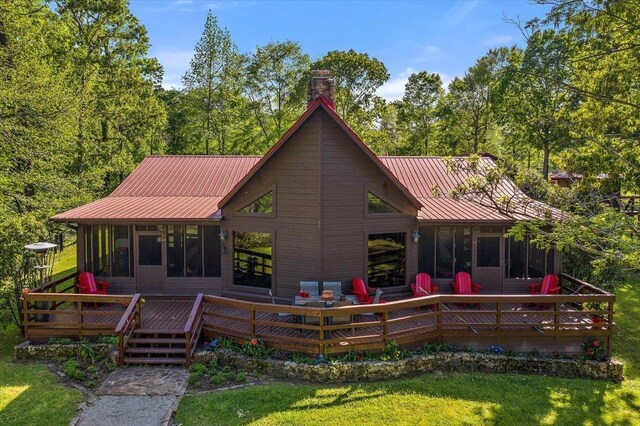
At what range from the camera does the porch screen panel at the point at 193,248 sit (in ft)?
42.5

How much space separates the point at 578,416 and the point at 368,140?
2594 cm

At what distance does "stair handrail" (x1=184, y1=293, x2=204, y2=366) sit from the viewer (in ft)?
30.5

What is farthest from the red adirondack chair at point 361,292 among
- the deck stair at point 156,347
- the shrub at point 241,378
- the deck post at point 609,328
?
the deck post at point 609,328

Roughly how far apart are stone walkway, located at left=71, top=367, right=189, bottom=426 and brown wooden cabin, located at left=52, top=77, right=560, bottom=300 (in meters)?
3.92

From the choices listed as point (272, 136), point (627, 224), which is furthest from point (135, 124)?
point (627, 224)

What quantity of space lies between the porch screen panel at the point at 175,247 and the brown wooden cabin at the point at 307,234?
0.03 metres

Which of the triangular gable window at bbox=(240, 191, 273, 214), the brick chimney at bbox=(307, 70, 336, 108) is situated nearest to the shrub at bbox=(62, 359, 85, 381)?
the triangular gable window at bbox=(240, 191, 273, 214)

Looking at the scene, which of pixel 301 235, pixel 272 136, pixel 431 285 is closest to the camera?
pixel 301 235

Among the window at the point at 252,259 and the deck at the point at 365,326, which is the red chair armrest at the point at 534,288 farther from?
the window at the point at 252,259

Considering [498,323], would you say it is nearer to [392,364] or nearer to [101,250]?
[392,364]

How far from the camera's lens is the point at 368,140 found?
105 feet

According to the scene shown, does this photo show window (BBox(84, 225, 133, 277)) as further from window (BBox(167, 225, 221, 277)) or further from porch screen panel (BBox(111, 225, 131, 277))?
window (BBox(167, 225, 221, 277))

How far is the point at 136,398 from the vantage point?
7973 mm

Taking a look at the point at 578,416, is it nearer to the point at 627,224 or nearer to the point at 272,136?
the point at 627,224
